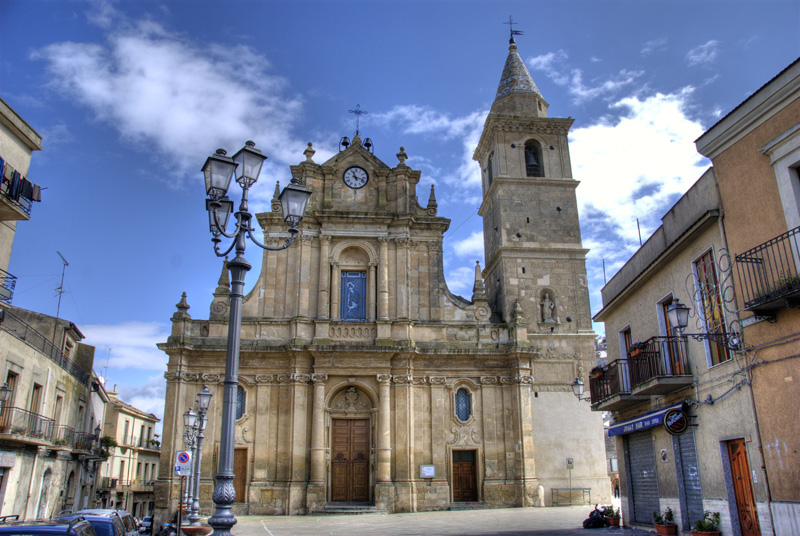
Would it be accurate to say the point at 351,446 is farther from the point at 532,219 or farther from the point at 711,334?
the point at 711,334

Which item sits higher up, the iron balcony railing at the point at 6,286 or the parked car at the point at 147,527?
the iron balcony railing at the point at 6,286

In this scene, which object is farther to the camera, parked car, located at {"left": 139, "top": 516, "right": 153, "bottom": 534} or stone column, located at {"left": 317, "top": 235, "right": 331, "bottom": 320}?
stone column, located at {"left": 317, "top": 235, "right": 331, "bottom": 320}

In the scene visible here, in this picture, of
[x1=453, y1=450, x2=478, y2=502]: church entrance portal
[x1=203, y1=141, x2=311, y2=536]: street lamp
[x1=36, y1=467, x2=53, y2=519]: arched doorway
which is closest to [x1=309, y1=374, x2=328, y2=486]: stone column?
[x1=453, y1=450, x2=478, y2=502]: church entrance portal

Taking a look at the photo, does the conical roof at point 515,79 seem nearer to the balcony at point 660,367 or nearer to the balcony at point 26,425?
the balcony at point 660,367

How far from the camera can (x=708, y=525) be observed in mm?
12234

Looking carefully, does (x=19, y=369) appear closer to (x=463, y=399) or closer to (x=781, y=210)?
(x=463, y=399)

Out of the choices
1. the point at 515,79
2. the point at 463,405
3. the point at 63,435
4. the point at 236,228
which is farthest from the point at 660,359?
the point at 63,435

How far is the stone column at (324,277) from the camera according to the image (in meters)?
26.7

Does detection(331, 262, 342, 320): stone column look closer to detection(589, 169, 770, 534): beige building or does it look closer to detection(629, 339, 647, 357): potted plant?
detection(589, 169, 770, 534): beige building

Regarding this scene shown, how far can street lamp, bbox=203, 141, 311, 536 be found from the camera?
7.95 m

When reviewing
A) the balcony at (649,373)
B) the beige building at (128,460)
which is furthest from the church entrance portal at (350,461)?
the beige building at (128,460)

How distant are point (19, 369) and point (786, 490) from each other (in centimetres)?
2207

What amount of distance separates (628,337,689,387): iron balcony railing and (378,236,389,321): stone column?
13076 mm

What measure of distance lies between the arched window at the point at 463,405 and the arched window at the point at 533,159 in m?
11.2
